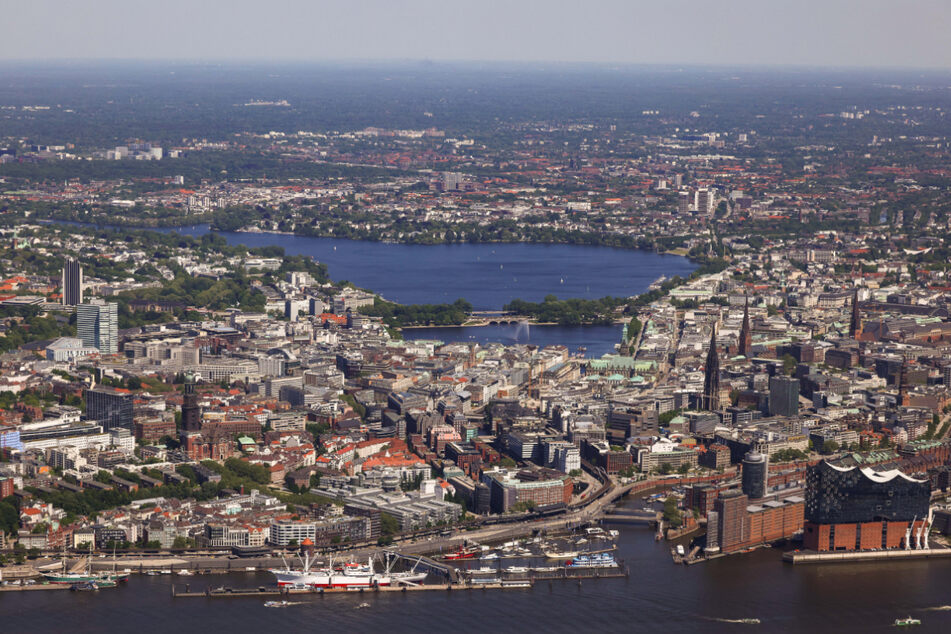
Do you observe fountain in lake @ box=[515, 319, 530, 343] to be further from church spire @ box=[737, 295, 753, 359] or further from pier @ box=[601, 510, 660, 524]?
pier @ box=[601, 510, 660, 524]

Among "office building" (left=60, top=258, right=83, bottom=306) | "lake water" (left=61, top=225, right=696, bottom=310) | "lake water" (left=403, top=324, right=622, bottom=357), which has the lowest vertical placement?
"lake water" (left=61, top=225, right=696, bottom=310)

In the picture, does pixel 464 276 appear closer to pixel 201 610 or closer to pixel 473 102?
pixel 201 610

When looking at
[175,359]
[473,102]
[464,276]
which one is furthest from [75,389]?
[473,102]

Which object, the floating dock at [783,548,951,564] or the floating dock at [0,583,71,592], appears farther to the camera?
the floating dock at [783,548,951,564]

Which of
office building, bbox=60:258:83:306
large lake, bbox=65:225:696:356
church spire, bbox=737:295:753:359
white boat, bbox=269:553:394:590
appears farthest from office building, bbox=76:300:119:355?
white boat, bbox=269:553:394:590

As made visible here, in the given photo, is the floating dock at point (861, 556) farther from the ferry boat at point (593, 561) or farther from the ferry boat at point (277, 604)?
the ferry boat at point (277, 604)

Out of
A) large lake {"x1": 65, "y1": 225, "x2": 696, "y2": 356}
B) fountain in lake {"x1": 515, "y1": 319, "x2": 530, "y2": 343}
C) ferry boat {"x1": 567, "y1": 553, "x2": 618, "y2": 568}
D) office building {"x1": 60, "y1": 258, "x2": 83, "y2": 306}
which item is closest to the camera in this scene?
ferry boat {"x1": 567, "y1": 553, "x2": 618, "y2": 568}

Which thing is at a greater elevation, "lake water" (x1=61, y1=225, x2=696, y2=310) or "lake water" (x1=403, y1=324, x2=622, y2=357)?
"lake water" (x1=403, y1=324, x2=622, y2=357)
